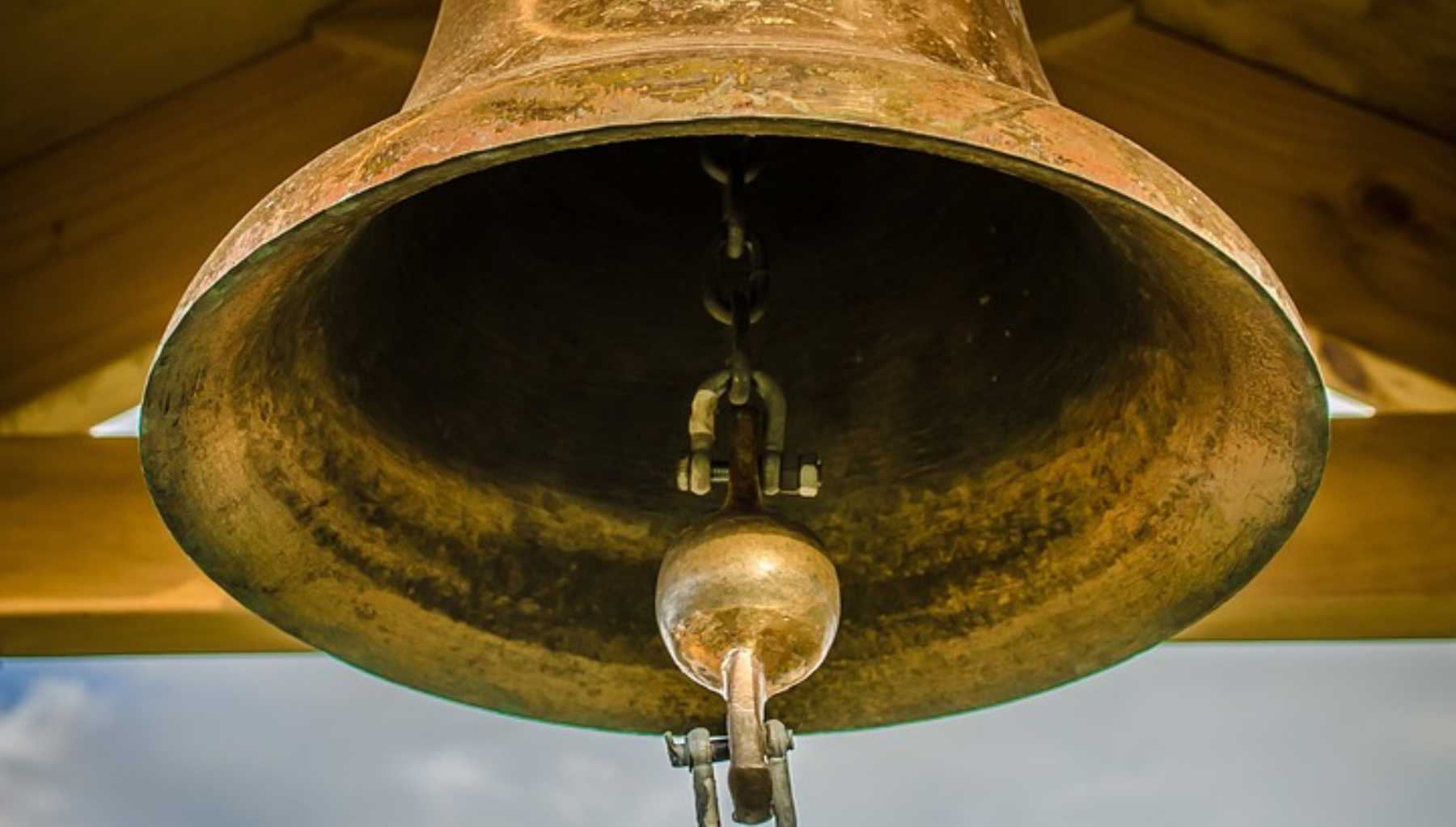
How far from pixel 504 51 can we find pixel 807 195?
0.42 metres

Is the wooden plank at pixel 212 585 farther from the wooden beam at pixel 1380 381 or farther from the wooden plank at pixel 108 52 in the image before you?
the wooden plank at pixel 108 52

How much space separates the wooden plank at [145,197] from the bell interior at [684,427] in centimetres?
39

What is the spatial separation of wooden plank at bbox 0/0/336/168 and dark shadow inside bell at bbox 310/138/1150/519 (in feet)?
1.48

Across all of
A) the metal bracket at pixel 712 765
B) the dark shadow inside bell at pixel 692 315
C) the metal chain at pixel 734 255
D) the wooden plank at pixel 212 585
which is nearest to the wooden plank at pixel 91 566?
the wooden plank at pixel 212 585

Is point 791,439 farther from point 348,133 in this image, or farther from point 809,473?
point 348,133

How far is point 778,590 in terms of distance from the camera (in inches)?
46.9

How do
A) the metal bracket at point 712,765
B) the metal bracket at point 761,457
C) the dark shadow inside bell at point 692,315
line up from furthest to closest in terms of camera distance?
1. the dark shadow inside bell at point 692,315
2. the metal bracket at point 761,457
3. the metal bracket at point 712,765

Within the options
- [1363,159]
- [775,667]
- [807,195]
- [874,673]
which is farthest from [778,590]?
[1363,159]

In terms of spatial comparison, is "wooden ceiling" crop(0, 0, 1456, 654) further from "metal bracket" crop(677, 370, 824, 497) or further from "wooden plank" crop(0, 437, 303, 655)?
"metal bracket" crop(677, 370, 824, 497)

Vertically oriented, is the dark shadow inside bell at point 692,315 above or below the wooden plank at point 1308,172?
below

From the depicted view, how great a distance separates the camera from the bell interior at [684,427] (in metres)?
1.31

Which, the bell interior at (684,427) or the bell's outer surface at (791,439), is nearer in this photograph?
the bell's outer surface at (791,439)

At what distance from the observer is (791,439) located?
1493mm

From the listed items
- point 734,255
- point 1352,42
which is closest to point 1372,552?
point 1352,42
